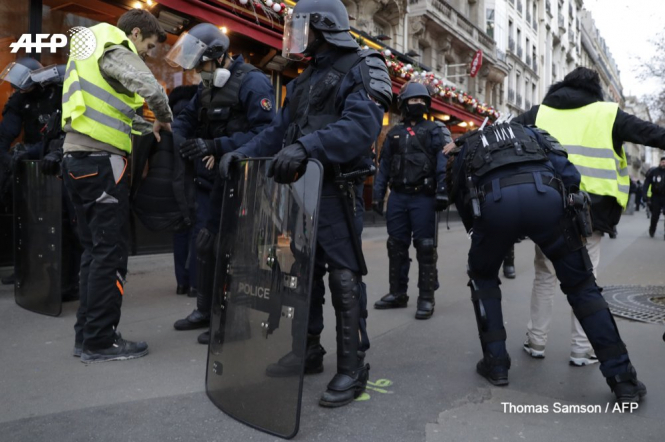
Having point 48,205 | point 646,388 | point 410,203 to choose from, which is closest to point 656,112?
point 410,203

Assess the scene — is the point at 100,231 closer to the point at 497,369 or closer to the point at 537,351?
the point at 497,369

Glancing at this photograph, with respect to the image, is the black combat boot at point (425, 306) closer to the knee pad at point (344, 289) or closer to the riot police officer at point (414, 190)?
the riot police officer at point (414, 190)

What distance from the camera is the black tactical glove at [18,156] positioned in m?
4.55

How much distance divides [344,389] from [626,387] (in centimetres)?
136

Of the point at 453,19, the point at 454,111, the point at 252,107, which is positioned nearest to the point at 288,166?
the point at 252,107

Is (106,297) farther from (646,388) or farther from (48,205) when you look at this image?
(646,388)

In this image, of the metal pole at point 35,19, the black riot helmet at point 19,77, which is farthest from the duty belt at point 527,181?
the metal pole at point 35,19

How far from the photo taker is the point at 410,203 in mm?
4887

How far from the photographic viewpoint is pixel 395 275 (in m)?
5.04

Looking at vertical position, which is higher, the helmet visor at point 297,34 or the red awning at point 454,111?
the red awning at point 454,111

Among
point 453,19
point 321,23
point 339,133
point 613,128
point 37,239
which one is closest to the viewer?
point 339,133

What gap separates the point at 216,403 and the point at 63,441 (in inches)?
25.6

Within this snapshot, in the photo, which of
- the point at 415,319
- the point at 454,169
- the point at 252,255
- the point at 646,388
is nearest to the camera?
the point at 252,255

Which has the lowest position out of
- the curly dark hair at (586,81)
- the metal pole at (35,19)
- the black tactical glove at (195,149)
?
the black tactical glove at (195,149)
